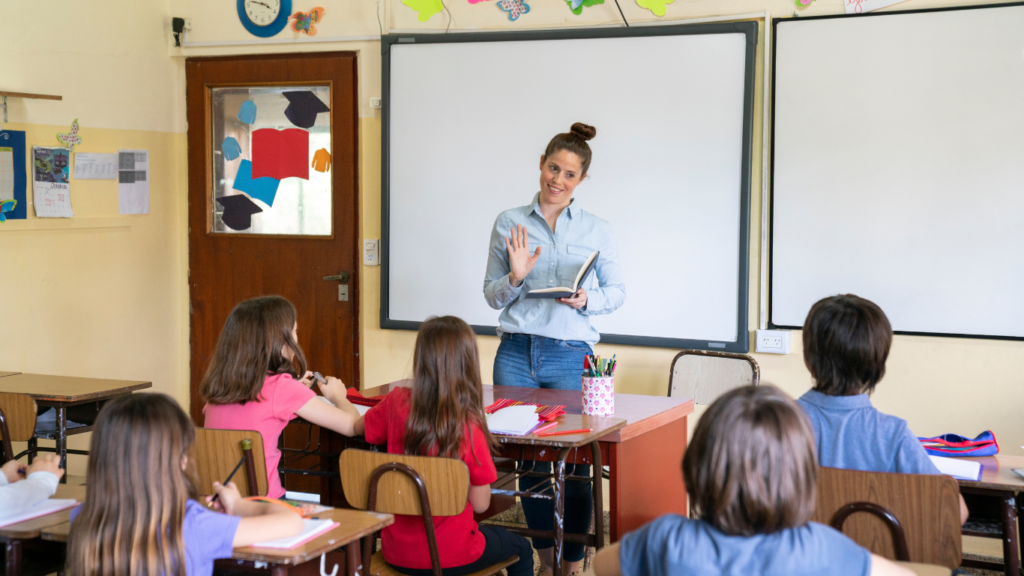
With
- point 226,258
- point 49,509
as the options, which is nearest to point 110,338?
point 226,258

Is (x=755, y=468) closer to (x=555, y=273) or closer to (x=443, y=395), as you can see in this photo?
(x=443, y=395)

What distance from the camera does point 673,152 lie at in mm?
3791

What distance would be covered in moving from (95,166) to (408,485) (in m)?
2.98

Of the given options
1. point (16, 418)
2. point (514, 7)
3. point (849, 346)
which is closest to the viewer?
point (849, 346)

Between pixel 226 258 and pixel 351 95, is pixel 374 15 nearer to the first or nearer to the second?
pixel 351 95

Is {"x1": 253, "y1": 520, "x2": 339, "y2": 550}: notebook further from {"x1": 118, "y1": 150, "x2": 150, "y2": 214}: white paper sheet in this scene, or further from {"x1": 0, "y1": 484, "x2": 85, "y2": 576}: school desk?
{"x1": 118, "y1": 150, "x2": 150, "y2": 214}: white paper sheet

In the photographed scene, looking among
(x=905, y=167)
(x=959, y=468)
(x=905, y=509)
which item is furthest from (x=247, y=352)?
(x=905, y=167)

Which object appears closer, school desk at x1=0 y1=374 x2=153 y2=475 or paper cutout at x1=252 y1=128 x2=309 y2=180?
school desk at x1=0 y1=374 x2=153 y2=475

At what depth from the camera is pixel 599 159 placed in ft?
12.8

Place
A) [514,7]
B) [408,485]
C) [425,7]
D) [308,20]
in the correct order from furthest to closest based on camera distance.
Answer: [308,20], [425,7], [514,7], [408,485]

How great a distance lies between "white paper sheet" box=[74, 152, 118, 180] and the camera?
13.5 feet

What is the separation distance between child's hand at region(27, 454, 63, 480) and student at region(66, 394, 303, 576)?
0.42 meters

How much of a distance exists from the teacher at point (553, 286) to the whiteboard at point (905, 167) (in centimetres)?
109

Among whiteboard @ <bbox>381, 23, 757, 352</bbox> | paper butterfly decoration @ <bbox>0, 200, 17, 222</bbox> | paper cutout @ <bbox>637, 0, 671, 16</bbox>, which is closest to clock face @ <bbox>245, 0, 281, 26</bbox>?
whiteboard @ <bbox>381, 23, 757, 352</bbox>
